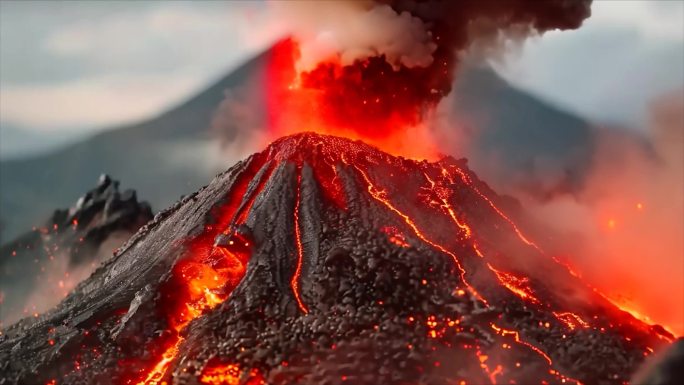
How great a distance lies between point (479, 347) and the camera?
8258 mm

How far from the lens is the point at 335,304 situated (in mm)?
9078

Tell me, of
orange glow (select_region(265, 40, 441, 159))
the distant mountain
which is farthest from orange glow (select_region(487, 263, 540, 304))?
the distant mountain

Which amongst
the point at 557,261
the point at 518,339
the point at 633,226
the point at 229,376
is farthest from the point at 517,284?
the point at 633,226

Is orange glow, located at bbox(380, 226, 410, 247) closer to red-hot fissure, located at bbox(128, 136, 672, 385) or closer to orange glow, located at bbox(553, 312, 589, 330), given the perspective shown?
red-hot fissure, located at bbox(128, 136, 672, 385)

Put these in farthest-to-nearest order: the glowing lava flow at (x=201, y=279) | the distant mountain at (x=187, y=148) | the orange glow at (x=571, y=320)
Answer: the distant mountain at (x=187, y=148)
the glowing lava flow at (x=201, y=279)
the orange glow at (x=571, y=320)

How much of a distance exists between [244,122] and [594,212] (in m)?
21.2

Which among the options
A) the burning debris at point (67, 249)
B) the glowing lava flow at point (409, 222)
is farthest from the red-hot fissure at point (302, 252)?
the burning debris at point (67, 249)

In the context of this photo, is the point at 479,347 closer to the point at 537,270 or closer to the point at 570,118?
the point at 537,270

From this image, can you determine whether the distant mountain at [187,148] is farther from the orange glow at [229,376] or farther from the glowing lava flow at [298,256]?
the orange glow at [229,376]

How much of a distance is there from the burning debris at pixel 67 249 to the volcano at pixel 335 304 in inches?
645

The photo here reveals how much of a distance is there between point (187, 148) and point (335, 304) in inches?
1451

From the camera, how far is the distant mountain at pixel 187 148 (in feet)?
137

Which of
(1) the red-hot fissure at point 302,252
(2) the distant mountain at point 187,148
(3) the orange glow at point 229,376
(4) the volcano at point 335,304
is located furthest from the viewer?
(2) the distant mountain at point 187,148

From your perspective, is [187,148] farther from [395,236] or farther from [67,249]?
[395,236]
